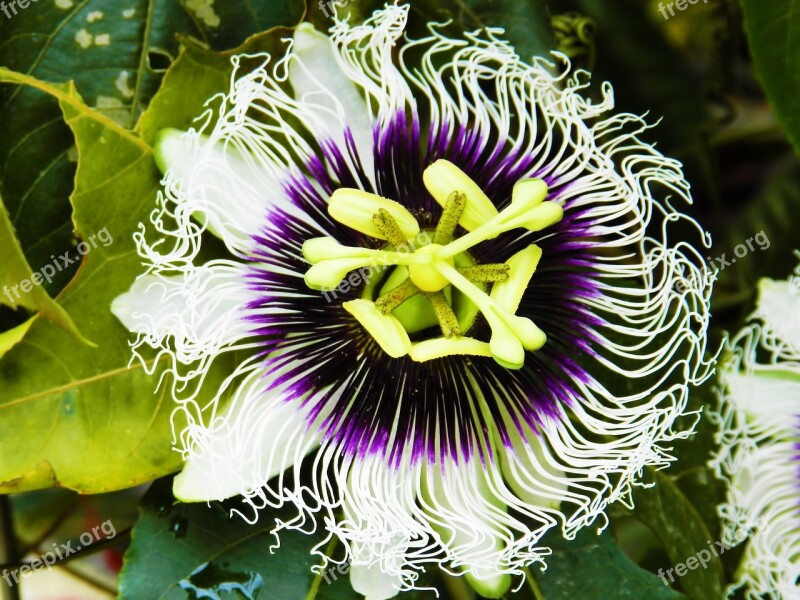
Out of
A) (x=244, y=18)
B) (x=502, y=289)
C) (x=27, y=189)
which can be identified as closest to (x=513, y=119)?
(x=502, y=289)

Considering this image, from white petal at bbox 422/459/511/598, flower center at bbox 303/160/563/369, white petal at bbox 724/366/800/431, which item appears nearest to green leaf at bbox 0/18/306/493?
flower center at bbox 303/160/563/369

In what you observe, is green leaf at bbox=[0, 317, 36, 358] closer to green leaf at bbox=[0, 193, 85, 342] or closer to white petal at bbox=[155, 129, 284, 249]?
green leaf at bbox=[0, 193, 85, 342]

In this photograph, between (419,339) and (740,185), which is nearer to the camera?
(419,339)

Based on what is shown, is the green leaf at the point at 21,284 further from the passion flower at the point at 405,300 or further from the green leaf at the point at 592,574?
the green leaf at the point at 592,574

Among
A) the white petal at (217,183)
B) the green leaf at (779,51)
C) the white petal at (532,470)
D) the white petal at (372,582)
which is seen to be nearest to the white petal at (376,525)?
the white petal at (372,582)

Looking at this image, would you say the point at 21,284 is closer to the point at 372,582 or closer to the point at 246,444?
the point at 246,444

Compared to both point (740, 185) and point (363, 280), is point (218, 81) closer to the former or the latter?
point (363, 280)
